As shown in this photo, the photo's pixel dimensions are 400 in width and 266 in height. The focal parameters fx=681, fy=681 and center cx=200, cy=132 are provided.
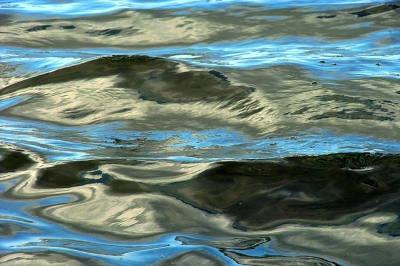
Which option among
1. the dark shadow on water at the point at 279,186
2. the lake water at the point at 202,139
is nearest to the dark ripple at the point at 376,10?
the lake water at the point at 202,139

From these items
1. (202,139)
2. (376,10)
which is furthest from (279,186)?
(376,10)

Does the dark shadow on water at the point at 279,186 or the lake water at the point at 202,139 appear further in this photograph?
the dark shadow on water at the point at 279,186

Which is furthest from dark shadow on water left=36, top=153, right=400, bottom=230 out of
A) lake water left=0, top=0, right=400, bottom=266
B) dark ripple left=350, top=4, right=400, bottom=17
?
dark ripple left=350, top=4, right=400, bottom=17

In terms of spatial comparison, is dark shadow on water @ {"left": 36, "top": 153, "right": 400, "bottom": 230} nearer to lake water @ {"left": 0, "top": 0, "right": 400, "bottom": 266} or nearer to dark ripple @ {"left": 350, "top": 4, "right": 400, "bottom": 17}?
lake water @ {"left": 0, "top": 0, "right": 400, "bottom": 266}

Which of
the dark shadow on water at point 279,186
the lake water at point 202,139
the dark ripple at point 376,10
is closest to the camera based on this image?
the lake water at point 202,139

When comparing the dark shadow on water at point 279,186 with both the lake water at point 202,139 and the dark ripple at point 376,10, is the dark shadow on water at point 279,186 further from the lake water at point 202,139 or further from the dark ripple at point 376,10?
the dark ripple at point 376,10

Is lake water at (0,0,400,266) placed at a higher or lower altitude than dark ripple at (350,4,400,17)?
lower

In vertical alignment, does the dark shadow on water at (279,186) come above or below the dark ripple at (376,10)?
below

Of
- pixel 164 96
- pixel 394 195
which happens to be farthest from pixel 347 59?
pixel 394 195
